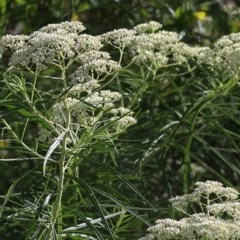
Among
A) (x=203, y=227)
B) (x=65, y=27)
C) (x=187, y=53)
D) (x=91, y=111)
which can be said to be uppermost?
(x=65, y=27)

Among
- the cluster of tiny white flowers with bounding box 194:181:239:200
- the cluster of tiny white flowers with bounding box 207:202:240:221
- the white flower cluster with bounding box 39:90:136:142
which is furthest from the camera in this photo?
the white flower cluster with bounding box 39:90:136:142

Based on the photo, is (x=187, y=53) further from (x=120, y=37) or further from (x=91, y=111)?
(x=91, y=111)

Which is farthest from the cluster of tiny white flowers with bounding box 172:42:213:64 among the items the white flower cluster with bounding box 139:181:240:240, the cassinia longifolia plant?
the white flower cluster with bounding box 139:181:240:240

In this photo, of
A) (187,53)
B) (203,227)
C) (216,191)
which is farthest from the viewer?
(187,53)

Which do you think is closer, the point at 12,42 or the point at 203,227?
the point at 203,227

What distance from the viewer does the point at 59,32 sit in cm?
276

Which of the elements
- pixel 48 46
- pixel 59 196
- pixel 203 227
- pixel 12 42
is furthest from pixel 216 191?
pixel 12 42

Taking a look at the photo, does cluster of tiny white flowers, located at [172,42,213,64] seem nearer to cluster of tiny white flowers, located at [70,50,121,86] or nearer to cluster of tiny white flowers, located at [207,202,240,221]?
cluster of tiny white flowers, located at [70,50,121,86]

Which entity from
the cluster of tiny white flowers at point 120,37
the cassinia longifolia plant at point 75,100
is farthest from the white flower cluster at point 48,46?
the cluster of tiny white flowers at point 120,37

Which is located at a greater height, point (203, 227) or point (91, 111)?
point (91, 111)

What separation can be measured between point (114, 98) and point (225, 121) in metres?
1.50

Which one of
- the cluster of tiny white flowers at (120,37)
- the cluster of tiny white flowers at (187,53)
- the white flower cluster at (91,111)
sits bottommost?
the white flower cluster at (91,111)

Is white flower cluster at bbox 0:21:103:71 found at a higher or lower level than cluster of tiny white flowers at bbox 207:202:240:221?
higher

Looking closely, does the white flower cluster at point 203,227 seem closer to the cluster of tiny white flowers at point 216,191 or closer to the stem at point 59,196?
the cluster of tiny white flowers at point 216,191
